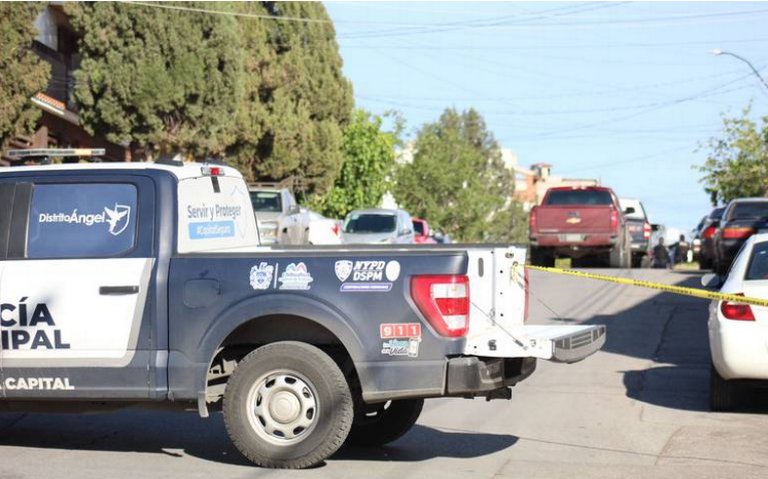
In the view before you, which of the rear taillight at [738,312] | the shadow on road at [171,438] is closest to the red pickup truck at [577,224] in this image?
the rear taillight at [738,312]

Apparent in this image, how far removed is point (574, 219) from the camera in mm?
28109

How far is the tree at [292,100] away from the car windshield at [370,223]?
7.51 m

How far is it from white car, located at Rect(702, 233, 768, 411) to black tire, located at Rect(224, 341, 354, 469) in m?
3.73

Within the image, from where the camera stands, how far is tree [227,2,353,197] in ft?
130

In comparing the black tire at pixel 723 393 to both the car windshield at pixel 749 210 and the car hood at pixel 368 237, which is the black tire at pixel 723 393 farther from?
the car hood at pixel 368 237

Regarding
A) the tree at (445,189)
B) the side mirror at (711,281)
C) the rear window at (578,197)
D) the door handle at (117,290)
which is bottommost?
the door handle at (117,290)

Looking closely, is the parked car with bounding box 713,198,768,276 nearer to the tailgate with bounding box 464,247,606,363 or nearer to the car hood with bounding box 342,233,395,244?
the car hood with bounding box 342,233,395,244

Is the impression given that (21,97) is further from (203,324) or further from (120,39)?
(203,324)

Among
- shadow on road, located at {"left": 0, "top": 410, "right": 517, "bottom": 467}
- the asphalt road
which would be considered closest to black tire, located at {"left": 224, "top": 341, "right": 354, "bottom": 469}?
the asphalt road

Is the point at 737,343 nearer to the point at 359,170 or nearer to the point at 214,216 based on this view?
the point at 214,216

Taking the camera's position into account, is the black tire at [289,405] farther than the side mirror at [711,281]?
No

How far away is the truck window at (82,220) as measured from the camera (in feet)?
26.7

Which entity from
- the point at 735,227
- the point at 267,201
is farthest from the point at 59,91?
the point at 735,227

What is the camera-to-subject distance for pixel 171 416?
1023cm
